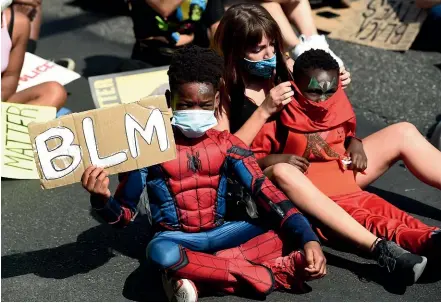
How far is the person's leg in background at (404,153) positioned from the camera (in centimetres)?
361

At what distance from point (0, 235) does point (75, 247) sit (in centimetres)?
40

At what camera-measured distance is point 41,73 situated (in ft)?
17.6

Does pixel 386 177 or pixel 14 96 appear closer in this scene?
pixel 386 177

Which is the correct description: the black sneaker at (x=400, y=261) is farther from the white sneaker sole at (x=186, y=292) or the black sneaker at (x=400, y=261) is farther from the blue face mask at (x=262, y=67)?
the blue face mask at (x=262, y=67)

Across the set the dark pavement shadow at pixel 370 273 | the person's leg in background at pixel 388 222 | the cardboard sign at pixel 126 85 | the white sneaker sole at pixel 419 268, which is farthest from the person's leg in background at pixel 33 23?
the white sneaker sole at pixel 419 268

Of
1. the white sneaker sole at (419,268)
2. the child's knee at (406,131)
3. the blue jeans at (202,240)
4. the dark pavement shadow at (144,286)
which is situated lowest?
the dark pavement shadow at (144,286)

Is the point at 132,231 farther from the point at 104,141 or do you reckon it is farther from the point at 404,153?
the point at 404,153

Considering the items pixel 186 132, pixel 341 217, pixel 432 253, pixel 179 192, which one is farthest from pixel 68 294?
pixel 432 253

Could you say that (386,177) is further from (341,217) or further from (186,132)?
(186,132)

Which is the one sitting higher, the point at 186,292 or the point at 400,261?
the point at 400,261

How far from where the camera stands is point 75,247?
375cm

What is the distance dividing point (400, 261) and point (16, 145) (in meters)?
2.30

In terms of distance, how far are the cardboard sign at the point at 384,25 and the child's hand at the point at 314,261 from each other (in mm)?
3095

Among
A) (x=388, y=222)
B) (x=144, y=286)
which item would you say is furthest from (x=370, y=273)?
(x=144, y=286)
